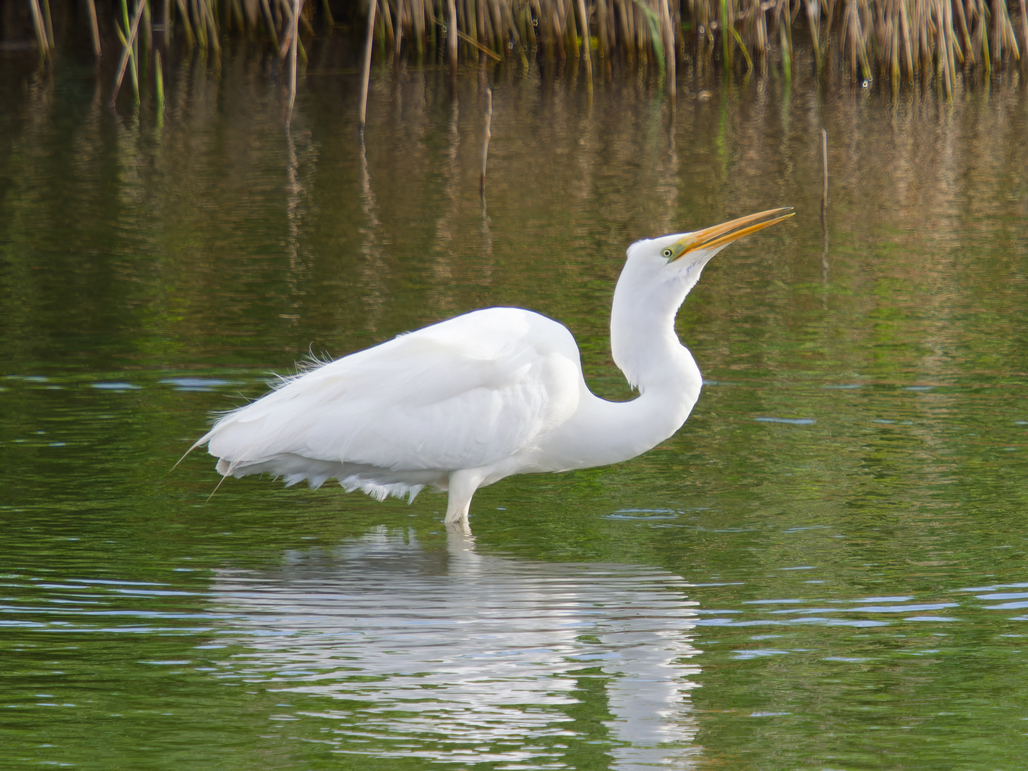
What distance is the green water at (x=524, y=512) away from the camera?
13.8ft

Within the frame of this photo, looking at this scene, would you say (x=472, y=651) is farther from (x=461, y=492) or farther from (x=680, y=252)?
(x=680, y=252)

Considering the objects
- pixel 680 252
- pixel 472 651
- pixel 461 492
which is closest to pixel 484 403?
pixel 461 492

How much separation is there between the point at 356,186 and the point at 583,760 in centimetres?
1147

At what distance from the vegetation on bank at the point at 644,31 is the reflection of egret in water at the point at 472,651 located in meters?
11.5

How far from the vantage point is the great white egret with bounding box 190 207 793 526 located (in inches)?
233

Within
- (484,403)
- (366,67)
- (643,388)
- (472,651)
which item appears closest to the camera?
(472,651)

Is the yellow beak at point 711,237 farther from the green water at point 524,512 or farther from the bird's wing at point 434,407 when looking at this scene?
the green water at point 524,512

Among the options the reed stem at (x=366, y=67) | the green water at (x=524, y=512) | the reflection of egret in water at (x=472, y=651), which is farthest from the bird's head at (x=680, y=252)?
the reed stem at (x=366, y=67)

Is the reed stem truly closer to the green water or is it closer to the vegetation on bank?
the vegetation on bank

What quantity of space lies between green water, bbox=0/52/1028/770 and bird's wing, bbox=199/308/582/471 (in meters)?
0.42

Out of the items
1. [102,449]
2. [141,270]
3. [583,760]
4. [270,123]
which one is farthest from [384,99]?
[583,760]

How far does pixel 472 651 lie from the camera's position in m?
4.77

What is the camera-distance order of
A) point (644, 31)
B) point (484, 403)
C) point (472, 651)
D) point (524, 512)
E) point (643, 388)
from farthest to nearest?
point (644, 31), point (524, 512), point (643, 388), point (484, 403), point (472, 651)

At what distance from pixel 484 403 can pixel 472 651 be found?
1393mm
